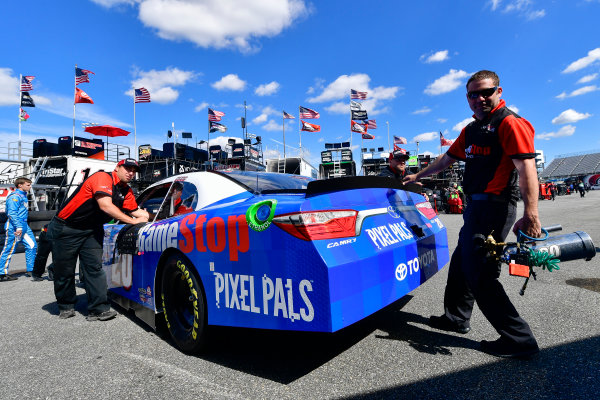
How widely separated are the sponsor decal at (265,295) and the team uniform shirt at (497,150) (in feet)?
4.34

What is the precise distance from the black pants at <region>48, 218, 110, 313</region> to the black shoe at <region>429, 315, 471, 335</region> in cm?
303

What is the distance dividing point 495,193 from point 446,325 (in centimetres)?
106

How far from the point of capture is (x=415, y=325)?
8.61 ft

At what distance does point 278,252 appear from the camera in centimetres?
174

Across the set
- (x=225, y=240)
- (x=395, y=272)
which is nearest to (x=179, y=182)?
(x=225, y=240)

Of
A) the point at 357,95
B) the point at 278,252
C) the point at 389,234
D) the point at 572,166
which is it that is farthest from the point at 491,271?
the point at 572,166

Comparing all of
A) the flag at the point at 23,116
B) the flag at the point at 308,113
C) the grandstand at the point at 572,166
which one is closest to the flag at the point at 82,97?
the flag at the point at 23,116

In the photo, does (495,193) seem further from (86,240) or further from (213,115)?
(213,115)

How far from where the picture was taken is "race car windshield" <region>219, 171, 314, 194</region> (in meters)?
2.41

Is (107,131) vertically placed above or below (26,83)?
below

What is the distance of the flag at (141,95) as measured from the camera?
23.7 metres

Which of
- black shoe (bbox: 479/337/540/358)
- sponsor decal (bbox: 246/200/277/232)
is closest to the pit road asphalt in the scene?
black shoe (bbox: 479/337/540/358)

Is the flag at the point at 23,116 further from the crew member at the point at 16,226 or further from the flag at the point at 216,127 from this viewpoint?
the crew member at the point at 16,226

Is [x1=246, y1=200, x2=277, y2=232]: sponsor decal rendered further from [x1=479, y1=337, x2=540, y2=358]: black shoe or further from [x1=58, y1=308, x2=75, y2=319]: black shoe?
[x1=58, y1=308, x2=75, y2=319]: black shoe
